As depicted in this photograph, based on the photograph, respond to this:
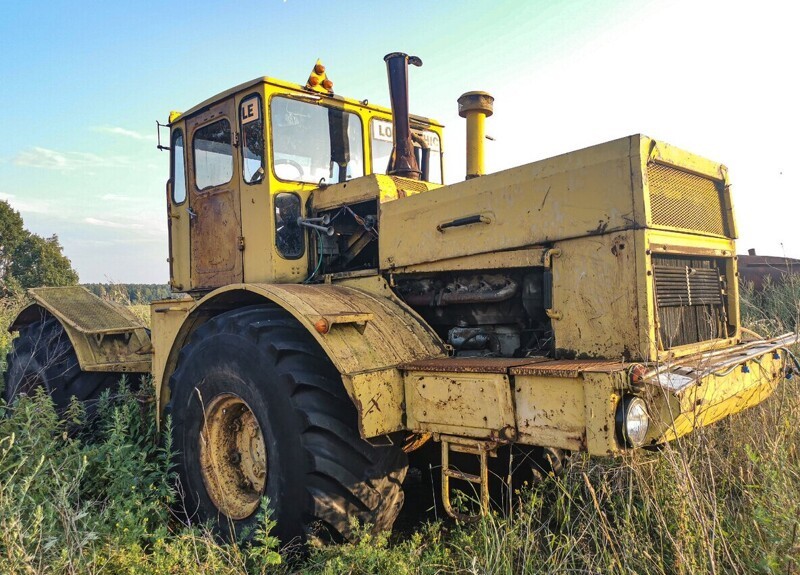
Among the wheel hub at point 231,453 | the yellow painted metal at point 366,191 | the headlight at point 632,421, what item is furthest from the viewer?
the yellow painted metal at point 366,191

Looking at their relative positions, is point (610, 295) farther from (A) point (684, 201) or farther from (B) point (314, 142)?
(B) point (314, 142)

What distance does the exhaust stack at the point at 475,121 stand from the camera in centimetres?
448

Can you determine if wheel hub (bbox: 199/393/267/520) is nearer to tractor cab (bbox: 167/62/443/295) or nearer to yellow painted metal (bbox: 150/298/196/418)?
yellow painted metal (bbox: 150/298/196/418)

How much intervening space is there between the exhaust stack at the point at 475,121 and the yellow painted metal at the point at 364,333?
123 centimetres

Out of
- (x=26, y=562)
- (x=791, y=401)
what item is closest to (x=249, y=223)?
(x=26, y=562)

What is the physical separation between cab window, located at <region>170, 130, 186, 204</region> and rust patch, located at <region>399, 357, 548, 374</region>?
3.10 metres

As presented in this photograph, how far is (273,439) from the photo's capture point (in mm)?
3406

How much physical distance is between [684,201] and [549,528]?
2.01 m

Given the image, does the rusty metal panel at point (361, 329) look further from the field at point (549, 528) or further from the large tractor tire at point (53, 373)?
the large tractor tire at point (53, 373)

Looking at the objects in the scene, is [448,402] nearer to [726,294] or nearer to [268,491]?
[268,491]

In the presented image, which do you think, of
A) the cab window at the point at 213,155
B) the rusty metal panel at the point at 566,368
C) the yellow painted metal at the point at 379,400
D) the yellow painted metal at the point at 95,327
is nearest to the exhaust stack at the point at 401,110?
the cab window at the point at 213,155

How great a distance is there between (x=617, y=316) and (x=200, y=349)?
2.61 meters

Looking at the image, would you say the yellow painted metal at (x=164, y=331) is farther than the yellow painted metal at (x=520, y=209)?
Yes

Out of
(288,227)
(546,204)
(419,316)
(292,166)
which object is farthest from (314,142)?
(546,204)
